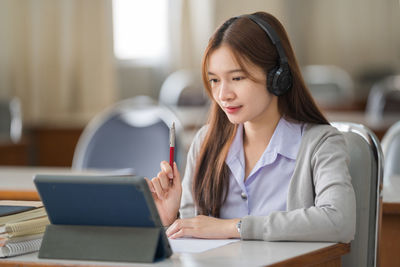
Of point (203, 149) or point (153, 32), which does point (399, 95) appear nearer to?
point (153, 32)

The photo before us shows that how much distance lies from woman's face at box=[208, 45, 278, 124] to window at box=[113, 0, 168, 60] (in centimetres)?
483

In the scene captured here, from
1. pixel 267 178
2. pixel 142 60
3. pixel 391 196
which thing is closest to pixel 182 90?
pixel 142 60

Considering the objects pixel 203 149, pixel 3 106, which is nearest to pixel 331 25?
pixel 3 106

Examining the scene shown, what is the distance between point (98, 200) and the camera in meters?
1.30

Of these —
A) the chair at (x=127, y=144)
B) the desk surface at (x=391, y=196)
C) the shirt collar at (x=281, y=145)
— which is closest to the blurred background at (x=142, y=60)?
the chair at (x=127, y=144)

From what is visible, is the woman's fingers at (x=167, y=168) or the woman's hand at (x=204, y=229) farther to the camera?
the woman's fingers at (x=167, y=168)

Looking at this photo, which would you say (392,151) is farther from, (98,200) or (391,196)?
(98,200)

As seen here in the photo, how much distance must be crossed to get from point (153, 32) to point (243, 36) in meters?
5.26

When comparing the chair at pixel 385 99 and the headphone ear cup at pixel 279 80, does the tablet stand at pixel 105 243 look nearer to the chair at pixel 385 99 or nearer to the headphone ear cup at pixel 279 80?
the headphone ear cup at pixel 279 80

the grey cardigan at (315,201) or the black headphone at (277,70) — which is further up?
the black headphone at (277,70)

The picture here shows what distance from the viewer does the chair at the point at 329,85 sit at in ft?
24.1

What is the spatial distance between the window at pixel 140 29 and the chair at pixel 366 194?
4.79 metres

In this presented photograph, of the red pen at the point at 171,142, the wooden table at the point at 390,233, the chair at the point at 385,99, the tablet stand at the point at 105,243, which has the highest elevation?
the red pen at the point at 171,142

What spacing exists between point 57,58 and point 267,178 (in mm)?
4458
